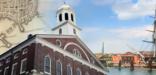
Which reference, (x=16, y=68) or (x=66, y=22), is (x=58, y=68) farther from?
(x=66, y=22)

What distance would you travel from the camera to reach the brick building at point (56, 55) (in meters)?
45.9

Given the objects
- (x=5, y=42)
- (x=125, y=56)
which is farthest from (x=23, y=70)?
(x=125, y=56)

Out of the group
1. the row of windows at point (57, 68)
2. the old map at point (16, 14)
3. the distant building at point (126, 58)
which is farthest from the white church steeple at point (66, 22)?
the distant building at point (126, 58)

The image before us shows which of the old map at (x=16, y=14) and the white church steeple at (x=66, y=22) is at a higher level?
the old map at (x=16, y=14)

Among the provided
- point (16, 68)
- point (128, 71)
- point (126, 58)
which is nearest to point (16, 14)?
point (16, 68)

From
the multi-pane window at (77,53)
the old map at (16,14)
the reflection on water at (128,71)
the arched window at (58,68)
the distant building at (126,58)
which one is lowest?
the arched window at (58,68)

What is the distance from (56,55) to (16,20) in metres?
29.4

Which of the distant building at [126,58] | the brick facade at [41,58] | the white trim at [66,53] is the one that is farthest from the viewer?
the distant building at [126,58]

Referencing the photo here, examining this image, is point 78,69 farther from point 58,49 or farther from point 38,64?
point 38,64

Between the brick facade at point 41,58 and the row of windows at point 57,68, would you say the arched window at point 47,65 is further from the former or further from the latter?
the brick facade at point 41,58

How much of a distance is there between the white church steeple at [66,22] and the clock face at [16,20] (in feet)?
53.8

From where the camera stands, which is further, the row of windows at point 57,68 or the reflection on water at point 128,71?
the reflection on water at point 128,71

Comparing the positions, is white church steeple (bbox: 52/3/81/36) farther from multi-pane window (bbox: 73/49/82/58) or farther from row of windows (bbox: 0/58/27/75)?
row of windows (bbox: 0/58/27/75)

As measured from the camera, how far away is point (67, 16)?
60.4 meters
